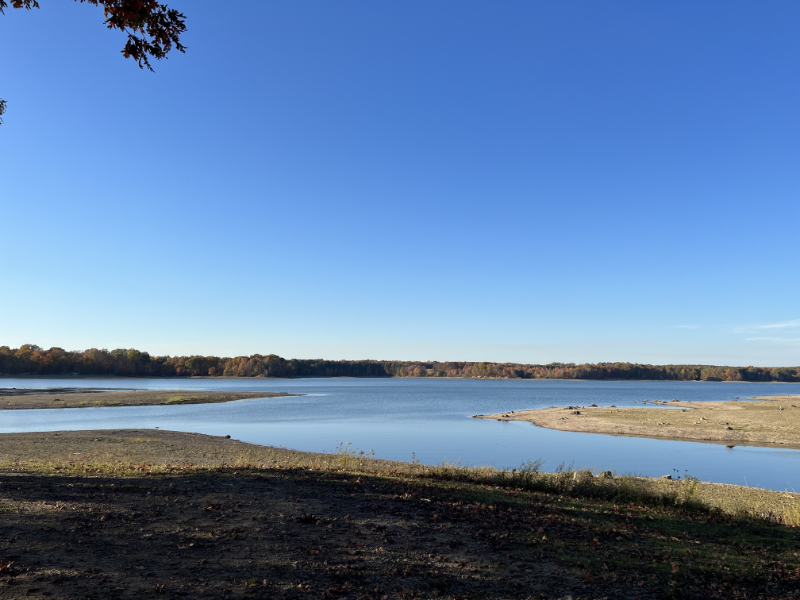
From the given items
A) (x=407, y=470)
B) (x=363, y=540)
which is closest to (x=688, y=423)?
(x=407, y=470)

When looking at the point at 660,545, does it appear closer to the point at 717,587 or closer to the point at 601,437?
the point at 717,587

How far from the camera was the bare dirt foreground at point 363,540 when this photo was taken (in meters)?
8.02

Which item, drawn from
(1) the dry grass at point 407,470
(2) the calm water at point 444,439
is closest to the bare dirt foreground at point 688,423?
(2) the calm water at point 444,439

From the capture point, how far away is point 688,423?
49906mm

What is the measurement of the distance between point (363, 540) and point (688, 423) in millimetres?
48758

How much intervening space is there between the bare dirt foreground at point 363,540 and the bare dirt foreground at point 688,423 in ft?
105

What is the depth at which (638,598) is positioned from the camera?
7.95 m

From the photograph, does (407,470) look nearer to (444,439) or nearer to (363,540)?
(363,540)

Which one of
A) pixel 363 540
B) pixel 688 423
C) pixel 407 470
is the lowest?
pixel 688 423

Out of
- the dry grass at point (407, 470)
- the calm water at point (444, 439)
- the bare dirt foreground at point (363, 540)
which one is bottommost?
the calm water at point (444, 439)

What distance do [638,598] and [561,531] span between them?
10.8 feet

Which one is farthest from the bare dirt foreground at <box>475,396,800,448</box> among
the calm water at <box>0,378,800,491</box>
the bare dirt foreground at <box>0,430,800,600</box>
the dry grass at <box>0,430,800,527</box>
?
the bare dirt foreground at <box>0,430,800,600</box>

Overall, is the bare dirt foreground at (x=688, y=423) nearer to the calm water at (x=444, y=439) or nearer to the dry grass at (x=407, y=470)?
the calm water at (x=444, y=439)

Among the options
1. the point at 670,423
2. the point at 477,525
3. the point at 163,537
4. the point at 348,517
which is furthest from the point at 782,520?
the point at 670,423
